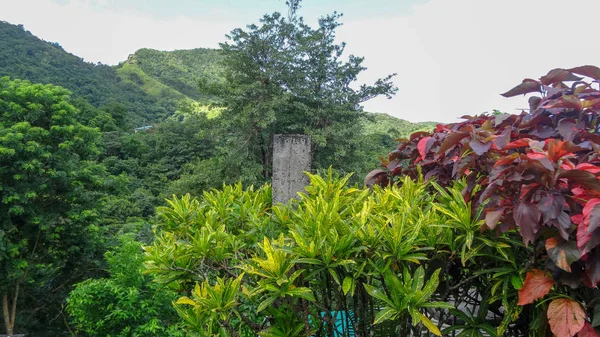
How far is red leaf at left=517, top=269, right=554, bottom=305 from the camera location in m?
0.91

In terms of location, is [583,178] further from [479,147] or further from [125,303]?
[125,303]

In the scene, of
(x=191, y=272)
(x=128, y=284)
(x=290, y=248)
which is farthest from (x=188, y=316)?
(x=128, y=284)

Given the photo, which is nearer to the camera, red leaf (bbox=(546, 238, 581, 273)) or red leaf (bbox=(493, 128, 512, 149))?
red leaf (bbox=(546, 238, 581, 273))

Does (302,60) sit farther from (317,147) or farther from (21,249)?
(21,249)

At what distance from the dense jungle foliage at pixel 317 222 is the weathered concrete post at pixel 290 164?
116 mm

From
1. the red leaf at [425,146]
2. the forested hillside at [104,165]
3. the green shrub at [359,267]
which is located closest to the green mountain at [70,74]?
the forested hillside at [104,165]

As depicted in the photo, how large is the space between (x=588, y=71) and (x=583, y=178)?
559 millimetres

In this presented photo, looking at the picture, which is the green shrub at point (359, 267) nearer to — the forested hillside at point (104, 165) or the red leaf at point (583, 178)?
the red leaf at point (583, 178)

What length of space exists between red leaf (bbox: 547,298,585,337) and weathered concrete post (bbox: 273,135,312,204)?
3.09 ft

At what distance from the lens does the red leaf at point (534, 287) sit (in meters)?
0.91

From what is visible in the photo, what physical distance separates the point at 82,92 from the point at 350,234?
36875 mm

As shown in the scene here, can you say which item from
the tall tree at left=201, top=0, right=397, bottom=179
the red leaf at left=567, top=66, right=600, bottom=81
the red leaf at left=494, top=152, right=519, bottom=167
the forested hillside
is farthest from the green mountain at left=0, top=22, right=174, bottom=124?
the red leaf at left=494, top=152, right=519, bottom=167

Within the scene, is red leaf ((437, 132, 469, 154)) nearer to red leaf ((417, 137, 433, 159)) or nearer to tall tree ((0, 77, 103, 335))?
red leaf ((417, 137, 433, 159))

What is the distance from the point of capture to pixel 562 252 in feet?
2.85
